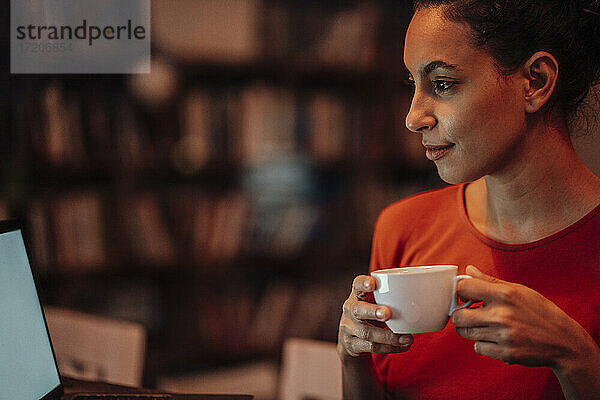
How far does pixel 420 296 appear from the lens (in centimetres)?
90

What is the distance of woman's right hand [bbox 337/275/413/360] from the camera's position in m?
0.95

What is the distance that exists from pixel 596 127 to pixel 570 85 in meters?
0.39

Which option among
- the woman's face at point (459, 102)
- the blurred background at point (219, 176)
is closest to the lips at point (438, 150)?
the woman's face at point (459, 102)

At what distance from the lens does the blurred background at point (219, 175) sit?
6.40ft

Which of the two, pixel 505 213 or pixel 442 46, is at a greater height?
pixel 442 46

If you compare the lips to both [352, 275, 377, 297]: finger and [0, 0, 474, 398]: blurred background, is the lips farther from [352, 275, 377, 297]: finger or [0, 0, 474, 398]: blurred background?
[0, 0, 474, 398]: blurred background

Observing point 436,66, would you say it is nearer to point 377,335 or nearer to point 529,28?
point 529,28

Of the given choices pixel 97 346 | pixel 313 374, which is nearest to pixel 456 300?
pixel 313 374

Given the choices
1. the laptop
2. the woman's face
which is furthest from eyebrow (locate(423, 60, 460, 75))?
the laptop

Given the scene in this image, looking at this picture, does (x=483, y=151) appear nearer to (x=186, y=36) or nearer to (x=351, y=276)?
(x=351, y=276)

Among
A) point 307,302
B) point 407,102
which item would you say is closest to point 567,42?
point 407,102

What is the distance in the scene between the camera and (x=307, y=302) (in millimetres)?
2012

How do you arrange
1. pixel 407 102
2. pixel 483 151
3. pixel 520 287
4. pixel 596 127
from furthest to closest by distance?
pixel 407 102
pixel 596 127
pixel 483 151
pixel 520 287

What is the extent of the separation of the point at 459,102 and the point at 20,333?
0.85 m
